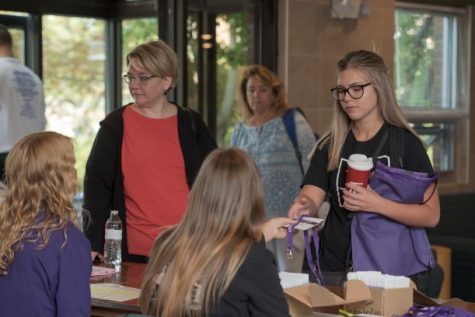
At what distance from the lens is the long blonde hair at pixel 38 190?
3.07m

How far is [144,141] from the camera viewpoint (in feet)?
14.7

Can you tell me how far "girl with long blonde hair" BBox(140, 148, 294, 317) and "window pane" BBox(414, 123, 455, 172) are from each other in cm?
667

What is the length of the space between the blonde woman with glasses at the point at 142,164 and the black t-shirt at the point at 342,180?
0.78m

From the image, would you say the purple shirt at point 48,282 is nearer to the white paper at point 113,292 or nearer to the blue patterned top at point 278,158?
the white paper at point 113,292

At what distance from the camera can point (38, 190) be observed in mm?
3107

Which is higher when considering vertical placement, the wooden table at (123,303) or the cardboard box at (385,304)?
the cardboard box at (385,304)

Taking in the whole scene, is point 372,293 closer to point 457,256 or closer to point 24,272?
point 24,272

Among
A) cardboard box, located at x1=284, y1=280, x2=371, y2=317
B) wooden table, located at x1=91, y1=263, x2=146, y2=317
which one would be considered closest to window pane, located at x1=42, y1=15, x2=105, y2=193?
wooden table, located at x1=91, y1=263, x2=146, y2=317

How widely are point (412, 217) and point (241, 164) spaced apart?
123 cm

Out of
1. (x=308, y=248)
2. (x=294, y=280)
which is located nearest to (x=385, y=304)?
(x=294, y=280)

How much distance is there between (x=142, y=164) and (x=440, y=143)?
5.34m

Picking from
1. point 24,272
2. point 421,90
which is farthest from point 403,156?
point 421,90

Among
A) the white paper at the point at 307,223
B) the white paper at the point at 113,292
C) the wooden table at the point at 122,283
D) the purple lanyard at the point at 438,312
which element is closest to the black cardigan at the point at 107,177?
the wooden table at the point at 122,283

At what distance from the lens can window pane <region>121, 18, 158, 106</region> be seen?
290 inches
